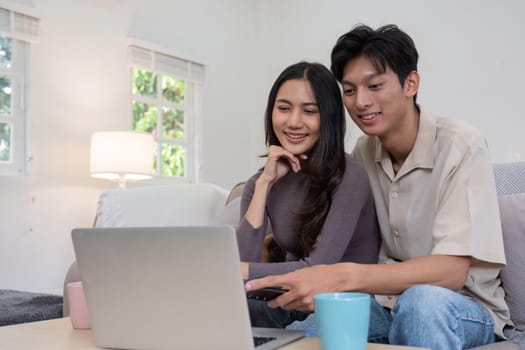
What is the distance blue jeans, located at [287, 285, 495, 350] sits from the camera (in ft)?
3.42

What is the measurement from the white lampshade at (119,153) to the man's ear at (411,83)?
7.11 feet

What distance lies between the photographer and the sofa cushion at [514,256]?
138 cm

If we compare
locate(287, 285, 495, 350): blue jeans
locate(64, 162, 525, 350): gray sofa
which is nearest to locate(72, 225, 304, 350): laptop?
locate(287, 285, 495, 350): blue jeans

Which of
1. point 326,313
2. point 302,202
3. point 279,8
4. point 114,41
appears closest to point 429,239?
point 302,202

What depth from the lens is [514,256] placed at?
1.40m

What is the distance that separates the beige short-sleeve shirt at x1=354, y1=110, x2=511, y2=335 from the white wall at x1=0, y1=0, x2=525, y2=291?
8.15 ft

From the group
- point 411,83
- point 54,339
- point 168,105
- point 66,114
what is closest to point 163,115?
point 168,105

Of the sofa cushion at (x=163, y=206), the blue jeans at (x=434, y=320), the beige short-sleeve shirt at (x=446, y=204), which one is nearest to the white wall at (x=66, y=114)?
the sofa cushion at (x=163, y=206)

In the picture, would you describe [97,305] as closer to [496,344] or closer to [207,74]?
[496,344]

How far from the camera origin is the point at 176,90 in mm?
4438

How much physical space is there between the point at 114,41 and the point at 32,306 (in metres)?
2.42

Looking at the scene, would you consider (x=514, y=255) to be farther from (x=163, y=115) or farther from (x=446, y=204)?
(x=163, y=115)

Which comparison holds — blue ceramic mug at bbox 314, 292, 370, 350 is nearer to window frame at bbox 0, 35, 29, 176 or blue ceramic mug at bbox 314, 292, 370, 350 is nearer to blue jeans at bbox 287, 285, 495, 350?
blue jeans at bbox 287, 285, 495, 350

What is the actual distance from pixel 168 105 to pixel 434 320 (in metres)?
3.51
